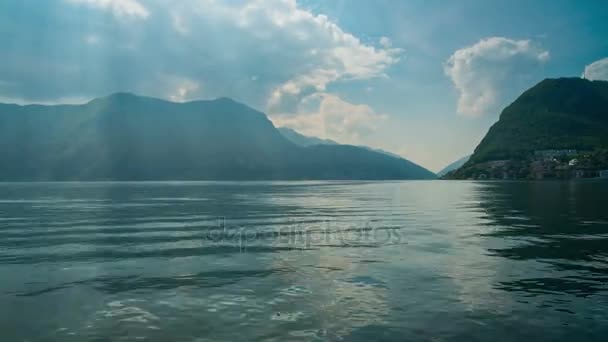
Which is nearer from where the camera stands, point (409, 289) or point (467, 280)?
point (409, 289)

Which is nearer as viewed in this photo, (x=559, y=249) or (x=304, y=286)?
(x=304, y=286)

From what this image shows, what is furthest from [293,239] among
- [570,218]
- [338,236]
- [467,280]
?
[570,218]

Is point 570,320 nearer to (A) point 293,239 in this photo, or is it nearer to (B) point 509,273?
(B) point 509,273

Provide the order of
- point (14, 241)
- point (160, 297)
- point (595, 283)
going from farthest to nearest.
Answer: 1. point (14, 241)
2. point (595, 283)
3. point (160, 297)

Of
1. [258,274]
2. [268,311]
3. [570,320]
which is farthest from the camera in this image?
[258,274]

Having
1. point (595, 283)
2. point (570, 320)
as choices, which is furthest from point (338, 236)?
point (570, 320)

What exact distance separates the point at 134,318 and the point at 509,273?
21511mm

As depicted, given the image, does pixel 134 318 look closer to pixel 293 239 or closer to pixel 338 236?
pixel 293 239

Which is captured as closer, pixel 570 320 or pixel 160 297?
pixel 570 320

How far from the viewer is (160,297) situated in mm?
20969

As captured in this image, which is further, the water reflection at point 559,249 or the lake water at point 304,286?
the water reflection at point 559,249

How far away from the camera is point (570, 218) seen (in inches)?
2286

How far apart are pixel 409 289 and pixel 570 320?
7264mm

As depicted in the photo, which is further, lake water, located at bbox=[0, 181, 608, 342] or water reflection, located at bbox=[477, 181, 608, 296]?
water reflection, located at bbox=[477, 181, 608, 296]
